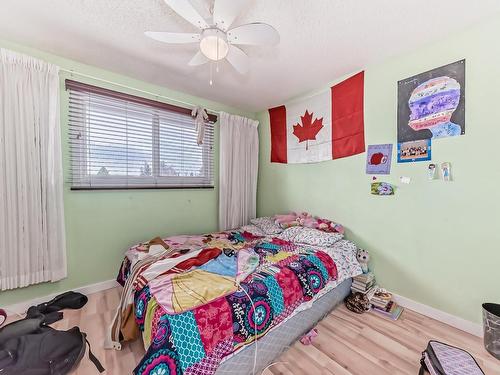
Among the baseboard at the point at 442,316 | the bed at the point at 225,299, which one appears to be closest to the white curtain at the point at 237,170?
the bed at the point at 225,299

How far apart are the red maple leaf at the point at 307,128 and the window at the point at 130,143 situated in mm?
1229

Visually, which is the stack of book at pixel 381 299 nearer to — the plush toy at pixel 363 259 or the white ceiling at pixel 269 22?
the plush toy at pixel 363 259

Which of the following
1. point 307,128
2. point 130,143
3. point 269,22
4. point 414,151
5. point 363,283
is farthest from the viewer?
point 307,128

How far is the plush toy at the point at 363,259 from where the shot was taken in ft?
7.25

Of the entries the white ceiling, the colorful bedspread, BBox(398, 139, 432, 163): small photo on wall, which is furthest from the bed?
the white ceiling

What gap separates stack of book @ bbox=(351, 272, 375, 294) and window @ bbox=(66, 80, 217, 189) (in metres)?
2.17

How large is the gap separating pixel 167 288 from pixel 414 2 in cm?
248

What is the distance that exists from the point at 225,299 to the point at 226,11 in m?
1.70

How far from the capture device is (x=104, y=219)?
2266 millimetres

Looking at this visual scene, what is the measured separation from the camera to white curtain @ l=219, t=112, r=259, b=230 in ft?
9.84

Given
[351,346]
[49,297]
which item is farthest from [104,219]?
[351,346]

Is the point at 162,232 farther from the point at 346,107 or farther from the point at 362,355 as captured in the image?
the point at 346,107

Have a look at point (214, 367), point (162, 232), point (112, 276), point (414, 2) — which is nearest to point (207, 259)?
point (214, 367)

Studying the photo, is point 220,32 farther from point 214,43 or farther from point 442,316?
point 442,316
